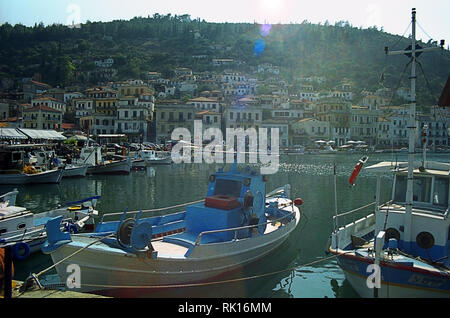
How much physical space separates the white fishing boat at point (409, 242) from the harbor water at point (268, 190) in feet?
3.37

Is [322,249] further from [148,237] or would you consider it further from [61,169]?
[61,169]

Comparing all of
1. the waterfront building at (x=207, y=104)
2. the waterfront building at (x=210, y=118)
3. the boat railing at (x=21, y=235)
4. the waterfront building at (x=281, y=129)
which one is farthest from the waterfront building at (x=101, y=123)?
the boat railing at (x=21, y=235)

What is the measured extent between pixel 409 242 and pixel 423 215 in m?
0.79

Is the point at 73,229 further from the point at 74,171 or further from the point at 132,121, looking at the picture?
the point at 132,121

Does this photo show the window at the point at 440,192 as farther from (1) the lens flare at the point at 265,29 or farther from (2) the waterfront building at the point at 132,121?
(1) the lens flare at the point at 265,29

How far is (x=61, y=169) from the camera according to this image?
107ft

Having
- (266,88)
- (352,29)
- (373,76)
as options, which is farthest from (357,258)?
(352,29)

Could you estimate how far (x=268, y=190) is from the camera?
27.7 m

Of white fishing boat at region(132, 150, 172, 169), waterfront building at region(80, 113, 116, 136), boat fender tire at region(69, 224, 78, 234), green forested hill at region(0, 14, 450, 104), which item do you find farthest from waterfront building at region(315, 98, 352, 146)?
boat fender tire at region(69, 224, 78, 234)

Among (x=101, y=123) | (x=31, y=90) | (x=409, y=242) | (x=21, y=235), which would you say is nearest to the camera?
(x=409, y=242)

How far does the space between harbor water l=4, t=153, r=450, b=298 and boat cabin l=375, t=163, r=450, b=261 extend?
203 centimetres

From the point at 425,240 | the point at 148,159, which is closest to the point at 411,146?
the point at 425,240

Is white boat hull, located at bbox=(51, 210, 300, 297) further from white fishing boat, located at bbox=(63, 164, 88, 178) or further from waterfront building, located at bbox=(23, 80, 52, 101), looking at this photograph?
waterfront building, located at bbox=(23, 80, 52, 101)
